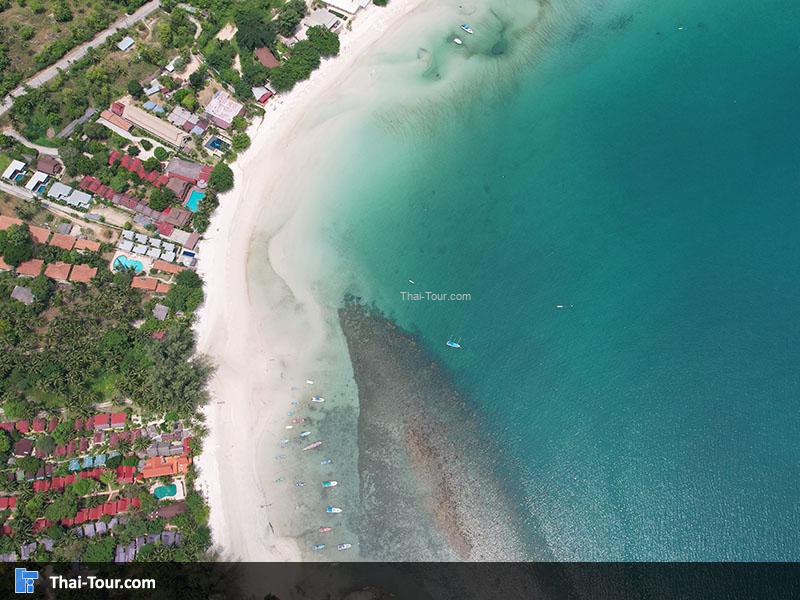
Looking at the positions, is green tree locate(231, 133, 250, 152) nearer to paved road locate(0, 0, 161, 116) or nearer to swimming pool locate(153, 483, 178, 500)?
paved road locate(0, 0, 161, 116)

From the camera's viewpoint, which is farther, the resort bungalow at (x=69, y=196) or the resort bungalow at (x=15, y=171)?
the resort bungalow at (x=15, y=171)

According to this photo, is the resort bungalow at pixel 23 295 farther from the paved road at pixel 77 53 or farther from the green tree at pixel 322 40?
the green tree at pixel 322 40

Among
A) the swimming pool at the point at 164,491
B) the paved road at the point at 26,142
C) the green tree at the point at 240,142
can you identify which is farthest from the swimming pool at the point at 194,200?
the swimming pool at the point at 164,491

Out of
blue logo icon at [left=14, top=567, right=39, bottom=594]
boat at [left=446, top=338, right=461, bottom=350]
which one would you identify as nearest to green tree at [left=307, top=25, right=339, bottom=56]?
boat at [left=446, top=338, right=461, bottom=350]

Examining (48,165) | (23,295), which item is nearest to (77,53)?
(48,165)

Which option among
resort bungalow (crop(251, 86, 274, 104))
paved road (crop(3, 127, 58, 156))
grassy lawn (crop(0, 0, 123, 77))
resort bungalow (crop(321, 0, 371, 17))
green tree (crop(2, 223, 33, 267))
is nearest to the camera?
green tree (crop(2, 223, 33, 267))

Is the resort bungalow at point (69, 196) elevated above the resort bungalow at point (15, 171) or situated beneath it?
situated beneath

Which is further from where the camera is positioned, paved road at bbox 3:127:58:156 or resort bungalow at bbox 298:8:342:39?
resort bungalow at bbox 298:8:342:39

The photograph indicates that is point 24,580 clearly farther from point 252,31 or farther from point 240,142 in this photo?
point 252,31
